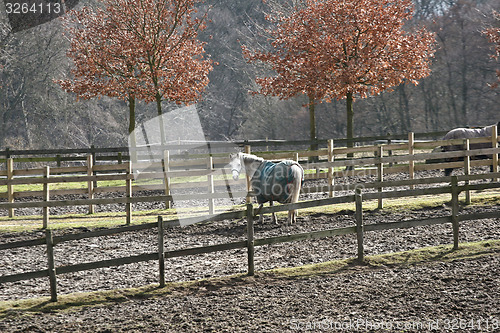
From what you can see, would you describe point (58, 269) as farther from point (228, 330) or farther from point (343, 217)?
point (343, 217)

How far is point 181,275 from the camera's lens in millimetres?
8172

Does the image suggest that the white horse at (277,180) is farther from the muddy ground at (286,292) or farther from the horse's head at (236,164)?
the muddy ground at (286,292)

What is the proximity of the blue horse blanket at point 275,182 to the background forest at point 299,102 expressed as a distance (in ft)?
77.5

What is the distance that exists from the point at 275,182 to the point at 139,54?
42.7ft

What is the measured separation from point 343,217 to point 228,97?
38877mm

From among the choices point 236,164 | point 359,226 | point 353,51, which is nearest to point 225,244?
point 359,226

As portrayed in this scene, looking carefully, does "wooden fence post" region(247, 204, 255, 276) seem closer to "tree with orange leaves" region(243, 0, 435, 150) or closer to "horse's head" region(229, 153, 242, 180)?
"horse's head" region(229, 153, 242, 180)

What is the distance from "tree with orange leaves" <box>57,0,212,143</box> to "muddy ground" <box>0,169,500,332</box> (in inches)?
516

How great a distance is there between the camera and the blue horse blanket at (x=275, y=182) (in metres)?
11.6

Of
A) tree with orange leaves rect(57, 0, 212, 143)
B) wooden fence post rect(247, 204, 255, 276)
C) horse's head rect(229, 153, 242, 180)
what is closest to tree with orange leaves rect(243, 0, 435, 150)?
tree with orange leaves rect(57, 0, 212, 143)

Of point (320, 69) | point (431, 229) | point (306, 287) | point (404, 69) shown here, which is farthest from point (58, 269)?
point (404, 69)

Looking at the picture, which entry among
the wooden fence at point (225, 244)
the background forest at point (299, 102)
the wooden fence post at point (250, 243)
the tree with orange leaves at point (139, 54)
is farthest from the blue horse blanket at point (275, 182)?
the background forest at point (299, 102)

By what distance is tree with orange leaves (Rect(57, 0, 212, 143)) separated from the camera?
22.1 meters

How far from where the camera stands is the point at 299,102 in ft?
132
